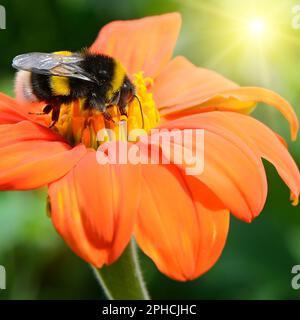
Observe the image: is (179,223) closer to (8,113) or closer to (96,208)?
(96,208)

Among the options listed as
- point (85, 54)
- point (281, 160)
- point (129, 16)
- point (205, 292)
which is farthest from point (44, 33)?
point (281, 160)

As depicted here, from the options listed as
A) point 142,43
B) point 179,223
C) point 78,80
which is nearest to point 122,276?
point 179,223

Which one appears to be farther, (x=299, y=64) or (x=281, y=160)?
(x=299, y=64)

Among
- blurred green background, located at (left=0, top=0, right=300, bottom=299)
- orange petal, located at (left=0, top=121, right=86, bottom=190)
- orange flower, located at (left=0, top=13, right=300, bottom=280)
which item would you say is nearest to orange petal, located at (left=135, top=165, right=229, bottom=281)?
orange flower, located at (left=0, top=13, right=300, bottom=280)

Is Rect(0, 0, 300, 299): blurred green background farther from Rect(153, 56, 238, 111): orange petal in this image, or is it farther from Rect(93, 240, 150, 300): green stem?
Rect(93, 240, 150, 300): green stem

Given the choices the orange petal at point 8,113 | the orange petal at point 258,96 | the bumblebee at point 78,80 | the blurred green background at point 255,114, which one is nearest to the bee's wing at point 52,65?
the bumblebee at point 78,80
